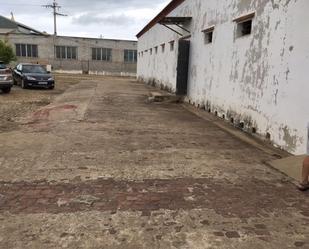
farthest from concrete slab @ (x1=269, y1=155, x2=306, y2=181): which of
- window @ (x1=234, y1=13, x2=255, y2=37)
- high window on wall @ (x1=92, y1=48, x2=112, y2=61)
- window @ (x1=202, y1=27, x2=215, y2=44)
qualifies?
high window on wall @ (x1=92, y1=48, x2=112, y2=61)

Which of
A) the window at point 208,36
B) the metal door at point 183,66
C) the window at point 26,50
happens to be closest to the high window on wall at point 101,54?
the window at point 26,50

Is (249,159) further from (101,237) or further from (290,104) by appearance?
(101,237)

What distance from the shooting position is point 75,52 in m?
50.9

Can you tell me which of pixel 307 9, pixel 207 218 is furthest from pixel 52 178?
pixel 307 9

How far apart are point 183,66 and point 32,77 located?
10129 mm

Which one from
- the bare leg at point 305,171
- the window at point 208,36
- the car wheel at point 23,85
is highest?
the window at point 208,36

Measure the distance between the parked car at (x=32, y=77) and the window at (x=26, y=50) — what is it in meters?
27.6

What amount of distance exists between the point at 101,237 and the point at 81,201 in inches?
39.0

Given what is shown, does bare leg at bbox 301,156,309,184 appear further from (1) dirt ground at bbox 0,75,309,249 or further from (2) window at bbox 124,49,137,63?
(2) window at bbox 124,49,137,63

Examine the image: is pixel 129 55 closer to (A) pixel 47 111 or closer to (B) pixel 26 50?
(B) pixel 26 50

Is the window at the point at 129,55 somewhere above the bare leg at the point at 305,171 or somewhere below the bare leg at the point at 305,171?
above

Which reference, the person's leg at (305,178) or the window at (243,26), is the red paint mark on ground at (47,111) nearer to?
the window at (243,26)

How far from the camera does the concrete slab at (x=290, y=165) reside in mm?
5841

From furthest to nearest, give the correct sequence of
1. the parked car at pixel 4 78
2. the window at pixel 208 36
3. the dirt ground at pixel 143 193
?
the parked car at pixel 4 78 < the window at pixel 208 36 < the dirt ground at pixel 143 193
